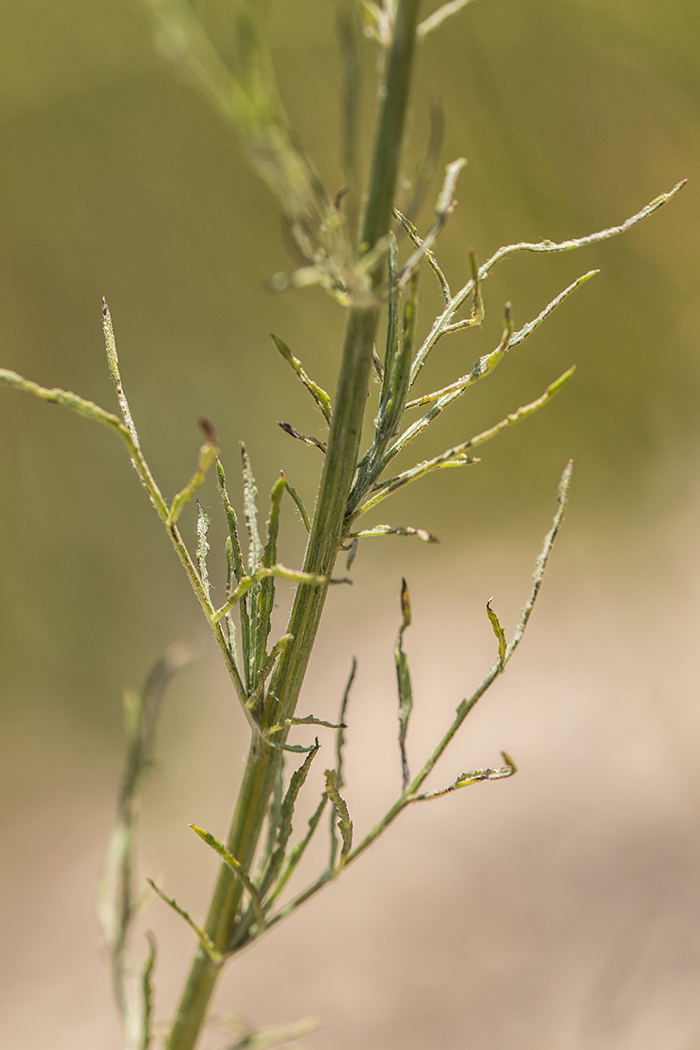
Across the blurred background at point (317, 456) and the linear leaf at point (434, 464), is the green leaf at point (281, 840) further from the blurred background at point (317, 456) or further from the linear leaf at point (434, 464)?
the blurred background at point (317, 456)

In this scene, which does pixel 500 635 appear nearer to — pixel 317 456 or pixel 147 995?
pixel 147 995

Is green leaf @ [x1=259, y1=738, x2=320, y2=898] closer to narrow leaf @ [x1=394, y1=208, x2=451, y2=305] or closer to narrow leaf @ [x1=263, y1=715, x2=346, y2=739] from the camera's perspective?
narrow leaf @ [x1=263, y1=715, x2=346, y2=739]

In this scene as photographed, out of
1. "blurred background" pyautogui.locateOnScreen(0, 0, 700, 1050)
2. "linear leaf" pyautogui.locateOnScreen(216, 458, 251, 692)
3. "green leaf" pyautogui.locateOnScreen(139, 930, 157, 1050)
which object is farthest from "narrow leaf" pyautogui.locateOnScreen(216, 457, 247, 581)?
"blurred background" pyautogui.locateOnScreen(0, 0, 700, 1050)

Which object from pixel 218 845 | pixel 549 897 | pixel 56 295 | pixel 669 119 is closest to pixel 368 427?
pixel 56 295

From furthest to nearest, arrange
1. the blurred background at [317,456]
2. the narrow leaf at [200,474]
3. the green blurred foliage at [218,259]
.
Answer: the green blurred foliage at [218,259]
the blurred background at [317,456]
the narrow leaf at [200,474]

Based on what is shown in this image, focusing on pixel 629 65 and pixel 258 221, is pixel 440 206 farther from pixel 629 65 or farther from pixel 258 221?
pixel 629 65

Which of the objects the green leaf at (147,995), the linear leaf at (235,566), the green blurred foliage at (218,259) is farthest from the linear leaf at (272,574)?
the green blurred foliage at (218,259)
